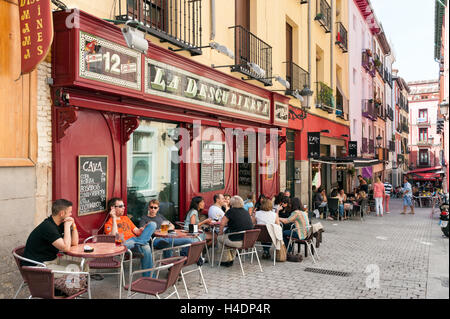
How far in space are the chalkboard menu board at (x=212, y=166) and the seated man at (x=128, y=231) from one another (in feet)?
11.1

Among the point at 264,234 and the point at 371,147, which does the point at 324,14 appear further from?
the point at 264,234

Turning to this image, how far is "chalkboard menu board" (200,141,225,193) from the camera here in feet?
32.7

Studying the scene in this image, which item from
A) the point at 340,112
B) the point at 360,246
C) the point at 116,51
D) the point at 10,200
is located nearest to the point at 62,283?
the point at 10,200

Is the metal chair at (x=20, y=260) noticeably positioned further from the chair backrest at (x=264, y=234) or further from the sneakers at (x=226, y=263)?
the chair backrest at (x=264, y=234)

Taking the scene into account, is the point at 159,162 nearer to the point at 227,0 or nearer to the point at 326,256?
the point at 326,256

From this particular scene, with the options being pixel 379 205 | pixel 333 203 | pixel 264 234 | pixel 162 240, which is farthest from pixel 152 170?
pixel 379 205

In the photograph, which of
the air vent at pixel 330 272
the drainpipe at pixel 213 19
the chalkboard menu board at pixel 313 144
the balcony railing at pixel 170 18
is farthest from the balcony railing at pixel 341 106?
the air vent at pixel 330 272

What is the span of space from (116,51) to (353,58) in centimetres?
2112

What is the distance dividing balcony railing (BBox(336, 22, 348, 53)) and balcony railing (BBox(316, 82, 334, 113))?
3.32m

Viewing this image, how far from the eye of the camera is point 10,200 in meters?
5.16

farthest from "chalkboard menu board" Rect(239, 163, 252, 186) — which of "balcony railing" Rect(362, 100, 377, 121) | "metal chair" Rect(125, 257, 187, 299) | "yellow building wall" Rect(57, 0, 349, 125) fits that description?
"balcony railing" Rect(362, 100, 377, 121)

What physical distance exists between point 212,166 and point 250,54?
3.90 m

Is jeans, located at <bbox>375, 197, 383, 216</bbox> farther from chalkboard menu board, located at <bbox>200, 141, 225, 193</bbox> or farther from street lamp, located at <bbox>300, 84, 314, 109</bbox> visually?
chalkboard menu board, located at <bbox>200, 141, 225, 193</bbox>

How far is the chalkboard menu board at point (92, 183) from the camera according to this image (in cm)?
621
